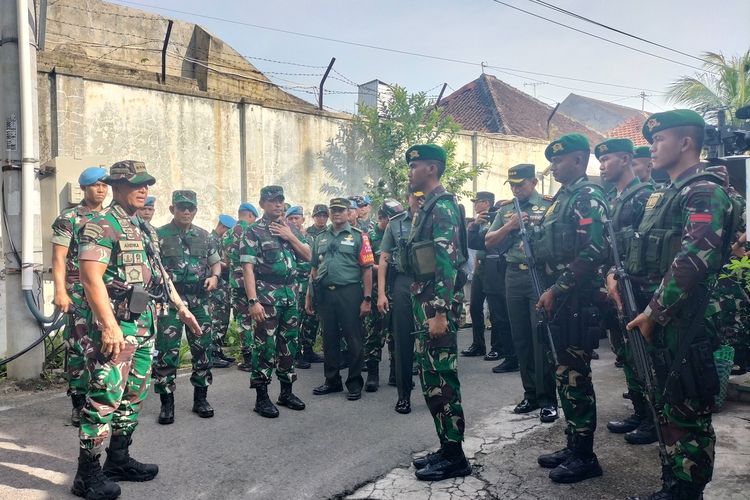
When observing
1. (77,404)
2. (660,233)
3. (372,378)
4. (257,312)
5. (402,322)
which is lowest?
(372,378)

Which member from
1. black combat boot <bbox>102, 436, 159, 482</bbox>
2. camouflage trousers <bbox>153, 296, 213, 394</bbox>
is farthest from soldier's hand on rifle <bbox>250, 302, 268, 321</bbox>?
black combat boot <bbox>102, 436, 159, 482</bbox>

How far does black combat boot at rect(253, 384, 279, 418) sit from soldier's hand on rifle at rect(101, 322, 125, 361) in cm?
186

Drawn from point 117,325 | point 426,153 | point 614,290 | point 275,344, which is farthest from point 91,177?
point 614,290

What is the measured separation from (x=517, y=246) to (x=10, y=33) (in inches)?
211

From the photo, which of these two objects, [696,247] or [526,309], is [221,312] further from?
[696,247]

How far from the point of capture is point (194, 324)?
3.76m

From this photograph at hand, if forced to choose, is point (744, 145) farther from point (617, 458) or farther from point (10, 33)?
point (10, 33)

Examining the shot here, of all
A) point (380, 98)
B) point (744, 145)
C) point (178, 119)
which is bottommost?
point (744, 145)

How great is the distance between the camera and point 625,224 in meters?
3.95

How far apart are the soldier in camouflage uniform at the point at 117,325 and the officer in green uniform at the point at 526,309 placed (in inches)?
112

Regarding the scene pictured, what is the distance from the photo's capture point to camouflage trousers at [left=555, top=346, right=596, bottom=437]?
3489 millimetres

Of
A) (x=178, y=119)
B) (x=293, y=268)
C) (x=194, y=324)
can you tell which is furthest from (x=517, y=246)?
(x=178, y=119)

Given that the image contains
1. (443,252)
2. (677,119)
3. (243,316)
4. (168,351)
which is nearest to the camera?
(677,119)

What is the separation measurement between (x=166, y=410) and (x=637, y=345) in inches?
139
